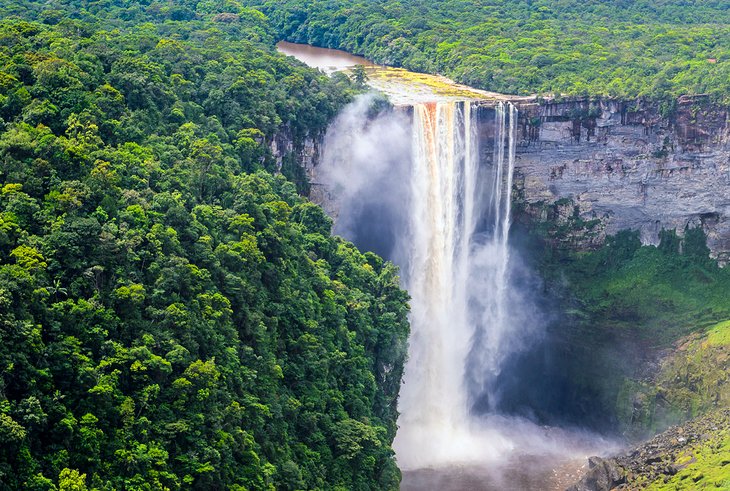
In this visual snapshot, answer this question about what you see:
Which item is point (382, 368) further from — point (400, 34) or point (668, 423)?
point (400, 34)

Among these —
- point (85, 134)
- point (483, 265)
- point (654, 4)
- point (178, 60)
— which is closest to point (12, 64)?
point (85, 134)

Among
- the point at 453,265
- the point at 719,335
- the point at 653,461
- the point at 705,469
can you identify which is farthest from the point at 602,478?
the point at 453,265

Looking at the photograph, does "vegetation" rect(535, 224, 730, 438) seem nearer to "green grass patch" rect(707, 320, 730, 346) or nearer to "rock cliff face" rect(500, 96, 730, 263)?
"green grass patch" rect(707, 320, 730, 346)

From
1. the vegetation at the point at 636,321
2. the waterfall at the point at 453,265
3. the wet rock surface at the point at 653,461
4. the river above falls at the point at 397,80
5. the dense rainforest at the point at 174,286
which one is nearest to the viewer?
the dense rainforest at the point at 174,286

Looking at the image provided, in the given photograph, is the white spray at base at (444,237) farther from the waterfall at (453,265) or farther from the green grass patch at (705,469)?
the green grass patch at (705,469)

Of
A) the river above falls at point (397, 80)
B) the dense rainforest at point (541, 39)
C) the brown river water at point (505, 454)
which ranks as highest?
the dense rainforest at point (541, 39)

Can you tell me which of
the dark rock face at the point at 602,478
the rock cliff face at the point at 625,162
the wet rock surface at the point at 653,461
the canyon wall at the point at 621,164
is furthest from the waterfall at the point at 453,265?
the wet rock surface at the point at 653,461
